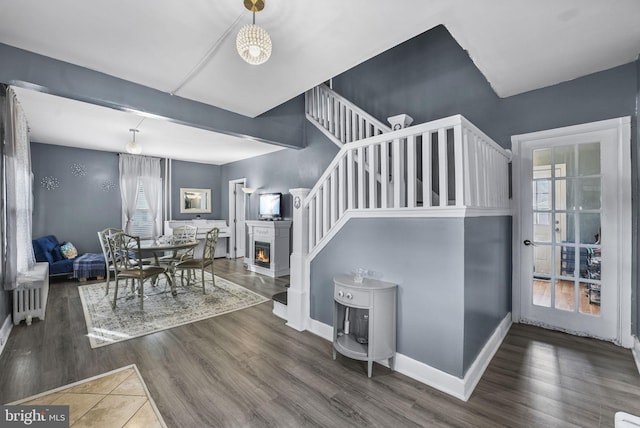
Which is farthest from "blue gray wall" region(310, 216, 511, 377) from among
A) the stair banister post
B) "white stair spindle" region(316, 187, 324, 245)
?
the stair banister post

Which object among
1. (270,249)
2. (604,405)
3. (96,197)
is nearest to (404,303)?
(604,405)

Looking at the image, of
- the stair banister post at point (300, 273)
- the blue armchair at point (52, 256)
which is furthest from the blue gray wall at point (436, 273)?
the blue armchair at point (52, 256)

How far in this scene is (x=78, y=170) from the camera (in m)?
5.93

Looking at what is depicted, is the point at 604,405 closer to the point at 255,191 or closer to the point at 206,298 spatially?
the point at 206,298

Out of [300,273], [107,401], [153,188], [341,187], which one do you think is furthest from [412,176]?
[153,188]

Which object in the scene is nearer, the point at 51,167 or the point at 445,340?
the point at 445,340

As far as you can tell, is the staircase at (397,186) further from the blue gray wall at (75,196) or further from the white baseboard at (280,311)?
the blue gray wall at (75,196)

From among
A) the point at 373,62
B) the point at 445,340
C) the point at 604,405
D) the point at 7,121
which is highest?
the point at 373,62

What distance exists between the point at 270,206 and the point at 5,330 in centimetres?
410

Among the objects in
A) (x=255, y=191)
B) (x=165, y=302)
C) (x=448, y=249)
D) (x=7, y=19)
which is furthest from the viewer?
(x=255, y=191)

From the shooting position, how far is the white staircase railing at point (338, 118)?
404cm

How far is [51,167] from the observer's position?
561 centimetres

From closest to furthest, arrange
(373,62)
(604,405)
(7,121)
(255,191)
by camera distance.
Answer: (604,405) → (7,121) → (373,62) → (255,191)

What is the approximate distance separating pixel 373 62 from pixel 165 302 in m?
4.93
